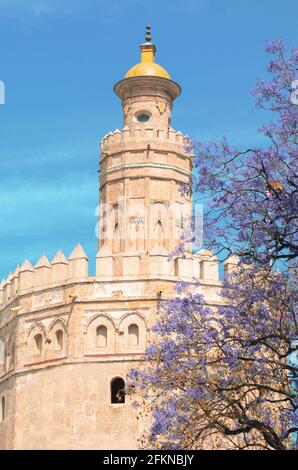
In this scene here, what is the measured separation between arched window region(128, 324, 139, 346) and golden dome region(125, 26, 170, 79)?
1206 centimetres

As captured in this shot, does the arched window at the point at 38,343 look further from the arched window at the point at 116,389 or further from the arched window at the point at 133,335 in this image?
the arched window at the point at 133,335

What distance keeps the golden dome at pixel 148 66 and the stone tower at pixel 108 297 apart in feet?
0.25

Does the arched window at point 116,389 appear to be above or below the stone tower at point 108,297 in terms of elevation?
below

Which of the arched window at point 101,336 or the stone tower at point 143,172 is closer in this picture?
the arched window at point 101,336

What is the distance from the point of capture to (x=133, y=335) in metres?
35.3

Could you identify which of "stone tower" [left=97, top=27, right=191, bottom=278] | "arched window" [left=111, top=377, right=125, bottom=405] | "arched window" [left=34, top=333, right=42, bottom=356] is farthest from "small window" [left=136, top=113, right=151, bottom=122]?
"arched window" [left=111, top=377, right=125, bottom=405]

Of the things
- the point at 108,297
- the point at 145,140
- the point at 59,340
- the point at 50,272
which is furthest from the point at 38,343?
the point at 145,140

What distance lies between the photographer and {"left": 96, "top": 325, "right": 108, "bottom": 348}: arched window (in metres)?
35.4

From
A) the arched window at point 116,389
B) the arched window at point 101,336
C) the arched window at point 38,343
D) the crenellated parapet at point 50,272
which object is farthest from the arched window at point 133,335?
the arched window at point 38,343

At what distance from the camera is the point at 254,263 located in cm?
1878

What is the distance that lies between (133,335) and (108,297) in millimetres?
1789

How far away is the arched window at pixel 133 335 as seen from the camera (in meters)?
35.2
